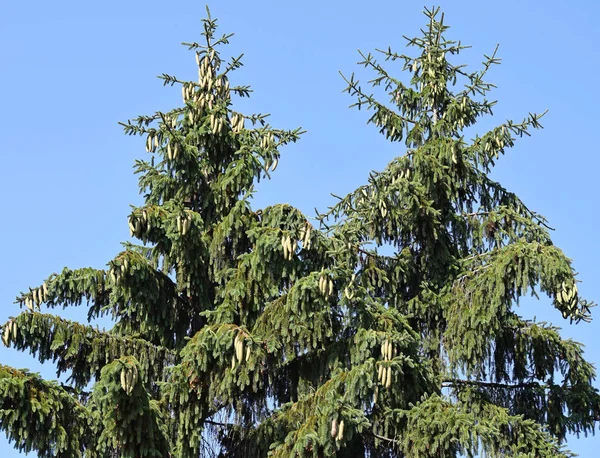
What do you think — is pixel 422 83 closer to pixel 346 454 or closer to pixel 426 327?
pixel 426 327

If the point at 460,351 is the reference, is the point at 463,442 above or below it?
below

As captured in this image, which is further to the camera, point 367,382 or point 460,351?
point 460,351

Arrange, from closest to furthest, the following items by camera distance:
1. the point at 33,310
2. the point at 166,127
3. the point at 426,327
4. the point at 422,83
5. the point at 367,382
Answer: the point at 367,382
the point at 33,310
the point at 166,127
the point at 426,327
the point at 422,83

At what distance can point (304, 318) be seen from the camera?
14758 mm

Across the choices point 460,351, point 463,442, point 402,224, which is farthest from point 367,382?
point 402,224

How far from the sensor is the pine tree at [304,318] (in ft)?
46.5

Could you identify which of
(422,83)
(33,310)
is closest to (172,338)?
(33,310)

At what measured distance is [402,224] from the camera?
17.9m

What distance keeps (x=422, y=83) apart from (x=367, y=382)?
6.94 m

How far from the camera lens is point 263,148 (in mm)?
17375

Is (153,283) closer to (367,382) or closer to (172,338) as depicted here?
(172,338)

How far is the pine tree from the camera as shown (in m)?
14.2

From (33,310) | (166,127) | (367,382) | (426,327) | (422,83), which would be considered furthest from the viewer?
(422,83)

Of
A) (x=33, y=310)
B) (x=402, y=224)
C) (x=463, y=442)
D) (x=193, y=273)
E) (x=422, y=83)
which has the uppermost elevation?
(x=422, y=83)
